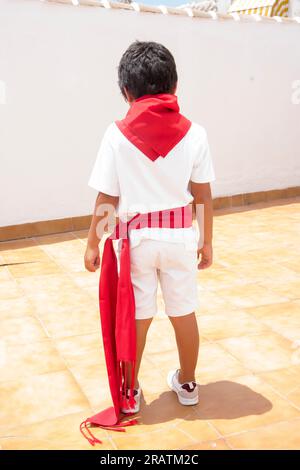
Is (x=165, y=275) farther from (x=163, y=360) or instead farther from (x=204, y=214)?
(x=163, y=360)

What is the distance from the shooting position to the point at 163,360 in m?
2.98

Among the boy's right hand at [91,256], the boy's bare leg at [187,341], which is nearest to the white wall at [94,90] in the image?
the boy's right hand at [91,256]

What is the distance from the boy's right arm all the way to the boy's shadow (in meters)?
0.67

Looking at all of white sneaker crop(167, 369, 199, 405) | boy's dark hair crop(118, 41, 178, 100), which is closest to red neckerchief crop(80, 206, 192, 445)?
white sneaker crop(167, 369, 199, 405)

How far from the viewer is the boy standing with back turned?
2193 millimetres

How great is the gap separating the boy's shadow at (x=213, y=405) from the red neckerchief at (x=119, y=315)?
124 millimetres

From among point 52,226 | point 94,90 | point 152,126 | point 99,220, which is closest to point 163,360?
point 99,220

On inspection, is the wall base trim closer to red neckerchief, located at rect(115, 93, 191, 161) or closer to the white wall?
the white wall

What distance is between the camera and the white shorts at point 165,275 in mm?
2299

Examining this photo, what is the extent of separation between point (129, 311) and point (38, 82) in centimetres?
369

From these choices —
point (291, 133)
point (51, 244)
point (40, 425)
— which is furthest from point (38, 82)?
point (40, 425)

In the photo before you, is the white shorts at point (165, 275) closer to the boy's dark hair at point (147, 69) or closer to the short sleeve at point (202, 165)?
the short sleeve at point (202, 165)

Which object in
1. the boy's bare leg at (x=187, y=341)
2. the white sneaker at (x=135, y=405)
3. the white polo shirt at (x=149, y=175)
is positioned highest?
the white polo shirt at (x=149, y=175)
